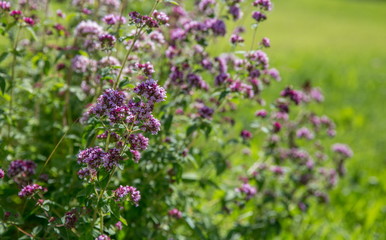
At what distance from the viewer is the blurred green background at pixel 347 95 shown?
4867 millimetres

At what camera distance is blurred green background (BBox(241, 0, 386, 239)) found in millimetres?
4867

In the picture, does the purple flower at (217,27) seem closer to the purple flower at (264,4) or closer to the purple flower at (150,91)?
the purple flower at (264,4)

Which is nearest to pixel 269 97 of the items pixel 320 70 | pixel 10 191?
pixel 320 70

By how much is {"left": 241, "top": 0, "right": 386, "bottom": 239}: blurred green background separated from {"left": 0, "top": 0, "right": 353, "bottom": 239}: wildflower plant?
55cm

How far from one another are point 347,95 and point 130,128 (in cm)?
805

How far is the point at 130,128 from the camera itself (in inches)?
83.6

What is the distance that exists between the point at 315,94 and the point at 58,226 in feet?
10.7

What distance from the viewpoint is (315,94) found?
181 inches

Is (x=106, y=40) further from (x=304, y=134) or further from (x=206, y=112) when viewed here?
(x=304, y=134)

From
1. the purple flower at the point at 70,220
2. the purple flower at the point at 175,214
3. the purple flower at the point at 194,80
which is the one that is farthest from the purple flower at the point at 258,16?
the purple flower at the point at 70,220

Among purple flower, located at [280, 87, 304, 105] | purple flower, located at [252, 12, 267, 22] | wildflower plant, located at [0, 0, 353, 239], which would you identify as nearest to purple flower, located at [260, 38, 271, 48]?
wildflower plant, located at [0, 0, 353, 239]

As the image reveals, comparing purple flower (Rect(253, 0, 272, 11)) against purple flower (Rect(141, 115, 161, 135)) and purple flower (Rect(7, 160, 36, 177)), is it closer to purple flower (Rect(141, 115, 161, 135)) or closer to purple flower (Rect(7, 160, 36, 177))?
purple flower (Rect(141, 115, 161, 135))

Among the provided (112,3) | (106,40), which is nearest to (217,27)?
(106,40)

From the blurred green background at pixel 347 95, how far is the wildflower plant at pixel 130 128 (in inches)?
21.7
